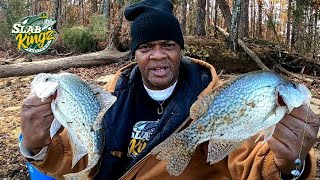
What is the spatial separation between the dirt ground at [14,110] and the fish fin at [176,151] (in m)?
2.98

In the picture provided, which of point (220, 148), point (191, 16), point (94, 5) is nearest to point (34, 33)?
point (220, 148)

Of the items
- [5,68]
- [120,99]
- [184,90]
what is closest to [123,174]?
[120,99]

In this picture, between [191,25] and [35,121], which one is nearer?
[35,121]

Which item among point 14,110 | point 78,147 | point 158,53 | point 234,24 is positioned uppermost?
point 234,24

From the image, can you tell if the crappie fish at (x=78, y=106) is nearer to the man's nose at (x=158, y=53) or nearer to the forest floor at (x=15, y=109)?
the man's nose at (x=158, y=53)

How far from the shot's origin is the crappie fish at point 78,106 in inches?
90.9

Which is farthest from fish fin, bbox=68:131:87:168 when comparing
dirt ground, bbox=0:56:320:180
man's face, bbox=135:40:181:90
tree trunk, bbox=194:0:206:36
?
tree trunk, bbox=194:0:206:36

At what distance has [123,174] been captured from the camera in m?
3.04

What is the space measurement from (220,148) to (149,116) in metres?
0.98

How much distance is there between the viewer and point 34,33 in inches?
349

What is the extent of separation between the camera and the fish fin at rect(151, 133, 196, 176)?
2275mm

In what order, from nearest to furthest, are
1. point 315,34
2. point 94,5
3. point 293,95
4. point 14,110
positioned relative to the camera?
point 293,95, point 14,110, point 315,34, point 94,5

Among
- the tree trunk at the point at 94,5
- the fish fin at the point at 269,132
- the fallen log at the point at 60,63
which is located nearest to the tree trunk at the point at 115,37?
the fallen log at the point at 60,63

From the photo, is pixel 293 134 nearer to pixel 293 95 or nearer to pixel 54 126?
pixel 293 95
